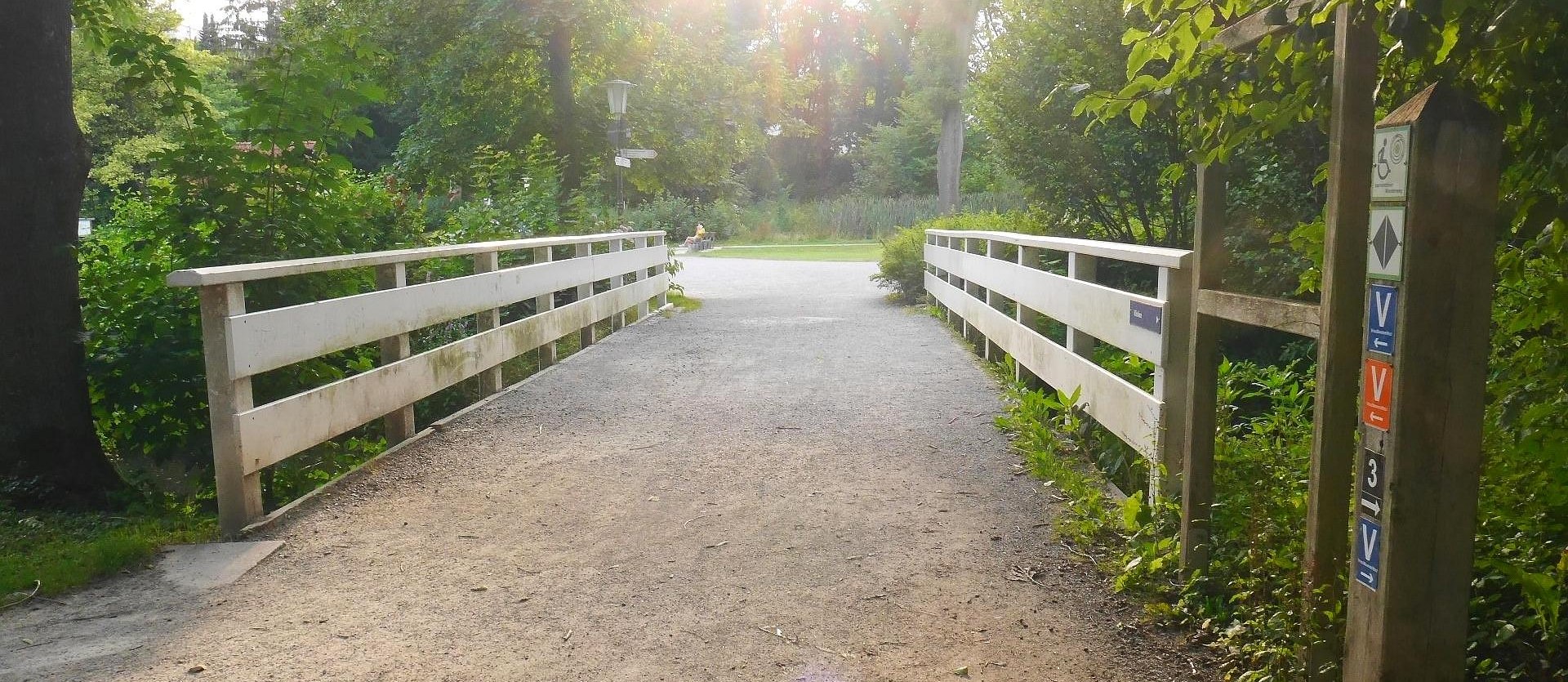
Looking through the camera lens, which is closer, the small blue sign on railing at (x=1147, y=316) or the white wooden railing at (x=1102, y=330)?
the white wooden railing at (x=1102, y=330)

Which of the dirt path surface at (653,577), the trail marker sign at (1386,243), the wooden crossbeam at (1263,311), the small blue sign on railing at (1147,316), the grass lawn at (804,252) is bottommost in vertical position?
the grass lawn at (804,252)

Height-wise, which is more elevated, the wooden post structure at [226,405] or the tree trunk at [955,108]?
the tree trunk at [955,108]

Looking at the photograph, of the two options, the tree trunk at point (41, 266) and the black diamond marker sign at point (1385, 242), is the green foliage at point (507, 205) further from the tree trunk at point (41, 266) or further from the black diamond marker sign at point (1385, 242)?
the black diamond marker sign at point (1385, 242)

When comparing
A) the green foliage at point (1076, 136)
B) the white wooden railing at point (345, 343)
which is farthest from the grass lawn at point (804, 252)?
the white wooden railing at point (345, 343)

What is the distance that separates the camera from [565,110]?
78.1ft

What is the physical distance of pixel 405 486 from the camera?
6004mm

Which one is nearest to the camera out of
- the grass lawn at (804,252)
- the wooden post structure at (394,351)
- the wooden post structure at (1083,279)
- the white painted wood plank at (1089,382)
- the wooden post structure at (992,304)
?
the white painted wood plank at (1089,382)

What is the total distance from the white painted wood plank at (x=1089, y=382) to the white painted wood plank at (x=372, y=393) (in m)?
3.54

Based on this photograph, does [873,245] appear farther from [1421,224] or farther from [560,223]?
[1421,224]

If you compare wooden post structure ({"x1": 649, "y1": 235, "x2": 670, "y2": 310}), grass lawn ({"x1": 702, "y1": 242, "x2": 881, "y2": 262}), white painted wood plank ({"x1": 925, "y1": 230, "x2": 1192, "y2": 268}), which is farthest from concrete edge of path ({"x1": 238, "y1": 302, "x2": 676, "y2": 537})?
grass lawn ({"x1": 702, "y1": 242, "x2": 881, "y2": 262})

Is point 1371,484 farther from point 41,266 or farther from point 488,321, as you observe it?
point 488,321

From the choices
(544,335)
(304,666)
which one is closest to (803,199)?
(544,335)

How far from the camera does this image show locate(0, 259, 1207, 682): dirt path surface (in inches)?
144

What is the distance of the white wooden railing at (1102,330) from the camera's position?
15.3 feet
